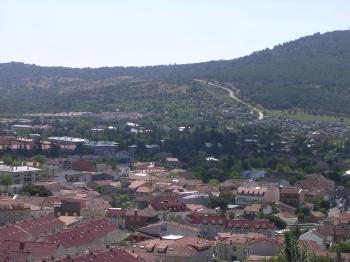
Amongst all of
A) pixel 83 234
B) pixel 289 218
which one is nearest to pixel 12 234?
pixel 83 234

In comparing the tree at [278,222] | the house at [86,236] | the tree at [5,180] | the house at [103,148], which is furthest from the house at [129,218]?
the house at [103,148]

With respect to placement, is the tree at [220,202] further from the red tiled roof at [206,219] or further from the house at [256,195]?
the red tiled roof at [206,219]

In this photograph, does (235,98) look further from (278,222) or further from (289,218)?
(278,222)

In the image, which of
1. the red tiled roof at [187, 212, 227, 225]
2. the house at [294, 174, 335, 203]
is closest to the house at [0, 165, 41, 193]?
the red tiled roof at [187, 212, 227, 225]

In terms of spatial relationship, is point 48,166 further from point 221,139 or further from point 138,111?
point 138,111

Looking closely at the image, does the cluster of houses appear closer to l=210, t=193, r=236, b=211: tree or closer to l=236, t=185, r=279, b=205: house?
l=236, t=185, r=279, b=205: house
